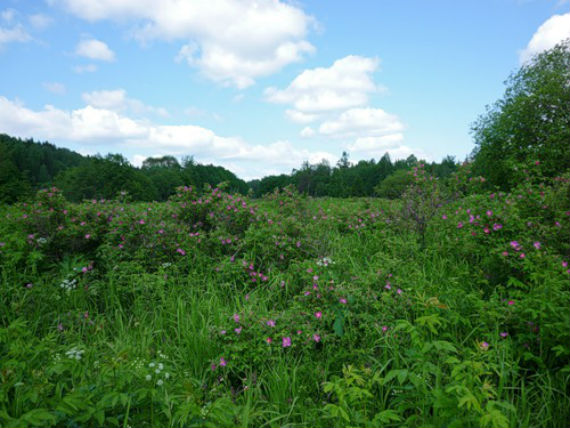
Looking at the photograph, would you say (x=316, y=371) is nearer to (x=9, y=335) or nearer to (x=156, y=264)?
(x=9, y=335)

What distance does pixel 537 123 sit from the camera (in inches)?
646

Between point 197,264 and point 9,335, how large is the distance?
200 cm

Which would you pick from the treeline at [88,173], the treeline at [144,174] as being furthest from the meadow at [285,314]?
the treeline at [88,173]

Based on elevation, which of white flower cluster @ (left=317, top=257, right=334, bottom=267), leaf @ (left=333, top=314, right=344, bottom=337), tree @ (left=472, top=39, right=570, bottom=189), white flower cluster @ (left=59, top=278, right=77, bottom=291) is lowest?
leaf @ (left=333, top=314, right=344, bottom=337)

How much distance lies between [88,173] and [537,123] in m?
45.9

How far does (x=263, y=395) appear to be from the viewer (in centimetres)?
225

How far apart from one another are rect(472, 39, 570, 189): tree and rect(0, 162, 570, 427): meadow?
12.2m

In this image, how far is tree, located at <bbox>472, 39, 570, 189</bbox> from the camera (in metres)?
14.7

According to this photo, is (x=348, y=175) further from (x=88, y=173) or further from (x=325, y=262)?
(x=325, y=262)

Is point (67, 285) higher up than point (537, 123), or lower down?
lower down

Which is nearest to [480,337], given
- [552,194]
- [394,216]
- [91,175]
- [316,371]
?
[316,371]

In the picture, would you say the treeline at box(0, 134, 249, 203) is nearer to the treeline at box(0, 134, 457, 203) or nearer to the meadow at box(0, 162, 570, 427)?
the treeline at box(0, 134, 457, 203)

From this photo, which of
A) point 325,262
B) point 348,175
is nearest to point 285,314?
point 325,262

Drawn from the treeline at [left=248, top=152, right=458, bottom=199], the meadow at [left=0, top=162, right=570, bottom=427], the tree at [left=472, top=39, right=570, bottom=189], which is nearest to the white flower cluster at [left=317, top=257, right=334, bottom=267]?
the meadow at [left=0, top=162, right=570, bottom=427]
